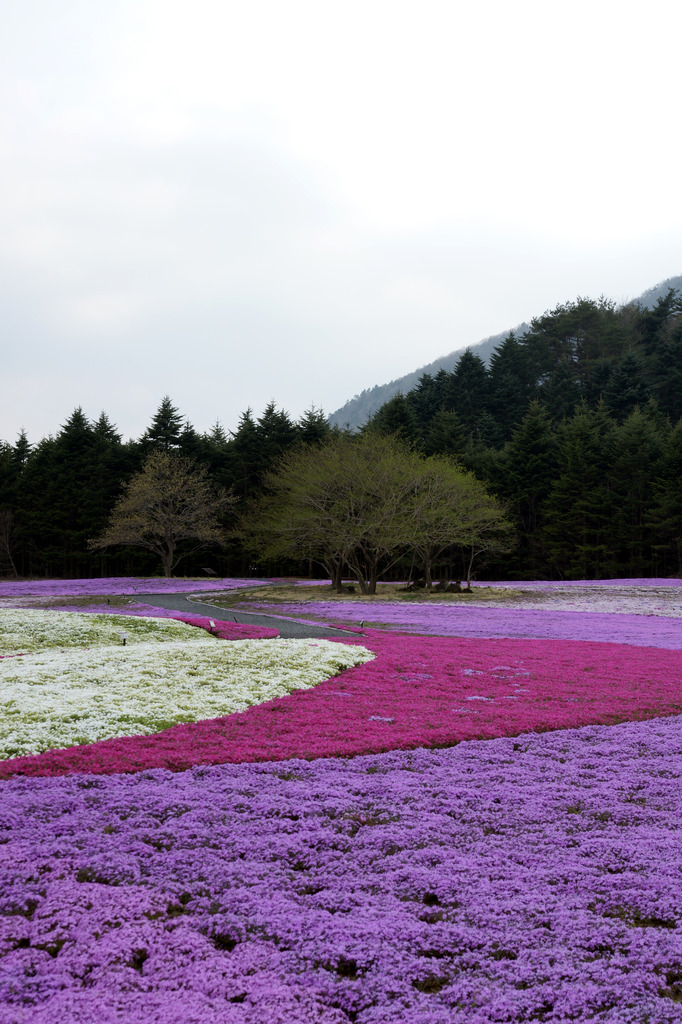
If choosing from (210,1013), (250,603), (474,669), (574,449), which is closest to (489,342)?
(574,449)

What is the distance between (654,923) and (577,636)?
1962 centimetres

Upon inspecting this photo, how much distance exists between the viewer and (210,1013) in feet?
11.7

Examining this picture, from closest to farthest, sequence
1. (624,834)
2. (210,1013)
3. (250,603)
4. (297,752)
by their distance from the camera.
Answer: (210,1013)
(624,834)
(297,752)
(250,603)

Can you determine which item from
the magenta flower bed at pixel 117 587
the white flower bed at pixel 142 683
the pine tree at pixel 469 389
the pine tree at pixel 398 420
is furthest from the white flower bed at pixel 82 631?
the pine tree at pixel 469 389

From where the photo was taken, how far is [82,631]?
22.1 meters

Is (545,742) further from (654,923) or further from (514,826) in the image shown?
(654,923)

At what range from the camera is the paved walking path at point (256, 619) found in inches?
885

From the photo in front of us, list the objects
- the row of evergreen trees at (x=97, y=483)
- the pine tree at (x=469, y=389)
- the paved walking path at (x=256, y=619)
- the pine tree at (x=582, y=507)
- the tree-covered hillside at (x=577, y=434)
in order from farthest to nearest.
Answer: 1. the pine tree at (x=469, y=389)
2. the row of evergreen trees at (x=97, y=483)
3. the pine tree at (x=582, y=507)
4. the tree-covered hillside at (x=577, y=434)
5. the paved walking path at (x=256, y=619)

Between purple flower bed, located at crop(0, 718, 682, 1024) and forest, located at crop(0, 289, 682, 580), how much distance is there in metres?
51.1

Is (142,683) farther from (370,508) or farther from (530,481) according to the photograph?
(530,481)

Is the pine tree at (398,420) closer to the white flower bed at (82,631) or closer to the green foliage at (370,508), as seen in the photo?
the green foliage at (370,508)

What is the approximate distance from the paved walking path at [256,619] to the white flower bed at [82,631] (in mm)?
3312

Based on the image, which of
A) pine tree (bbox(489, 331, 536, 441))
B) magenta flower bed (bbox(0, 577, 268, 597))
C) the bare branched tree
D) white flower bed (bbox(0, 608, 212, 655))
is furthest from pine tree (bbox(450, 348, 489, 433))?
white flower bed (bbox(0, 608, 212, 655))

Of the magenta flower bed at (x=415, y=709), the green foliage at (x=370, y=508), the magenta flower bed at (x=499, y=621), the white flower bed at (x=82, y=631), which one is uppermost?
the green foliage at (x=370, y=508)
